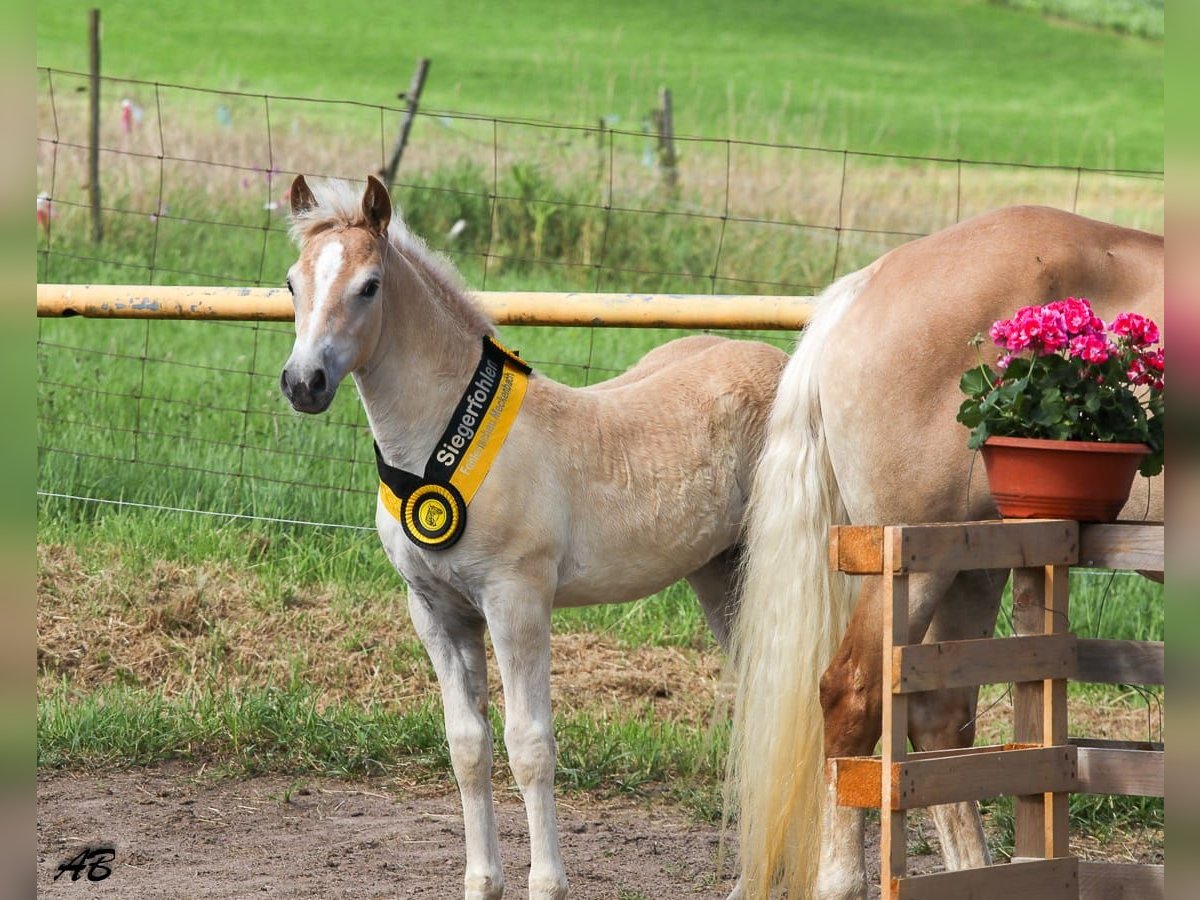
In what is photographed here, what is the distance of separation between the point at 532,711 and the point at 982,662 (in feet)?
3.64

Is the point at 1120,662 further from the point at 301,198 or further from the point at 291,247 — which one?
the point at 291,247

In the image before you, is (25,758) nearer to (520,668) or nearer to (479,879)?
(520,668)

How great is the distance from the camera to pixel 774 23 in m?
28.8

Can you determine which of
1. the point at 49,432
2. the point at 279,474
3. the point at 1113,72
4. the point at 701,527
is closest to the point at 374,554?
the point at 279,474

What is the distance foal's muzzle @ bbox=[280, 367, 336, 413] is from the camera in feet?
10.0

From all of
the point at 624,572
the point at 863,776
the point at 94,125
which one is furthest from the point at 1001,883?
the point at 94,125

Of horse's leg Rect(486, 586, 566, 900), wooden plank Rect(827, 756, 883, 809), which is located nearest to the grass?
horse's leg Rect(486, 586, 566, 900)

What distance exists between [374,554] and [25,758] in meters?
5.20

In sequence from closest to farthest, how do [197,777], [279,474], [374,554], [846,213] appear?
1. [197,777]
2. [374,554]
3. [279,474]
4. [846,213]

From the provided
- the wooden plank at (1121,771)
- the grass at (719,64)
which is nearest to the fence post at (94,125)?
the grass at (719,64)

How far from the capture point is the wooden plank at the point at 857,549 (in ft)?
8.96

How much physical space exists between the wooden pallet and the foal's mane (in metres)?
1.22

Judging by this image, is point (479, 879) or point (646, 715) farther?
point (646, 715)

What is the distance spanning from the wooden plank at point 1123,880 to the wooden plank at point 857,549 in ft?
2.50
